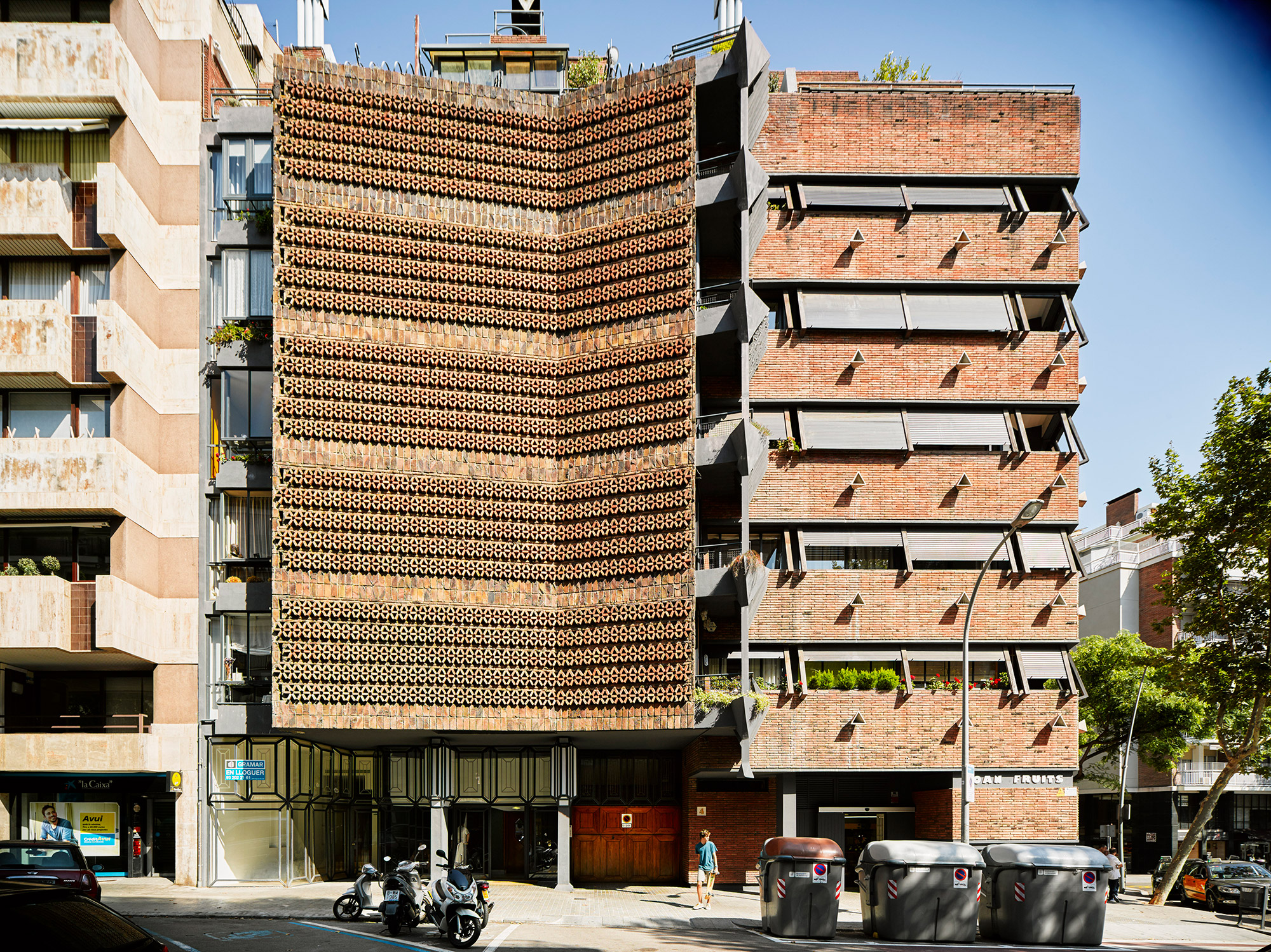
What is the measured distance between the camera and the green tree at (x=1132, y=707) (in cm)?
4672

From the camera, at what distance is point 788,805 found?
29.2m

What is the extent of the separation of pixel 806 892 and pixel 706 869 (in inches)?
160

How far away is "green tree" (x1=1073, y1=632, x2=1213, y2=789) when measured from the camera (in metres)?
46.7

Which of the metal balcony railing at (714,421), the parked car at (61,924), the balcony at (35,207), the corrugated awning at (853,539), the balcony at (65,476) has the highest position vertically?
the balcony at (35,207)

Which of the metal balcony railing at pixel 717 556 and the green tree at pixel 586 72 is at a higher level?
the green tree at pixel 586 72

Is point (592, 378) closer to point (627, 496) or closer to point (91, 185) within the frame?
point (627, 496)

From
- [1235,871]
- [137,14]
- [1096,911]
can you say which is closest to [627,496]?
[1096,911]

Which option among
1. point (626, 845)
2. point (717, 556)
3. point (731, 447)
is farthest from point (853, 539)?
point (626, 845)

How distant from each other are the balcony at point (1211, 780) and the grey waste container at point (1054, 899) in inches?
1433

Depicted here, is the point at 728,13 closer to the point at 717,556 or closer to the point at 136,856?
the point at 717,556

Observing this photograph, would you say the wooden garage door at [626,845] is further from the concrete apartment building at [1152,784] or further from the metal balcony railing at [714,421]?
the concrete apartment building at [1152,784]

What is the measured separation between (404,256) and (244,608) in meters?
9.86

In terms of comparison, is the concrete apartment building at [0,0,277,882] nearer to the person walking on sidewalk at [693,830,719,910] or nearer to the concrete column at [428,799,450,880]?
the concrete column at [428,799,450,880]

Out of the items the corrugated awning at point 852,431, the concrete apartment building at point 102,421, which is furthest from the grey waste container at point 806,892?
the concrete apartment building at point 102,421
